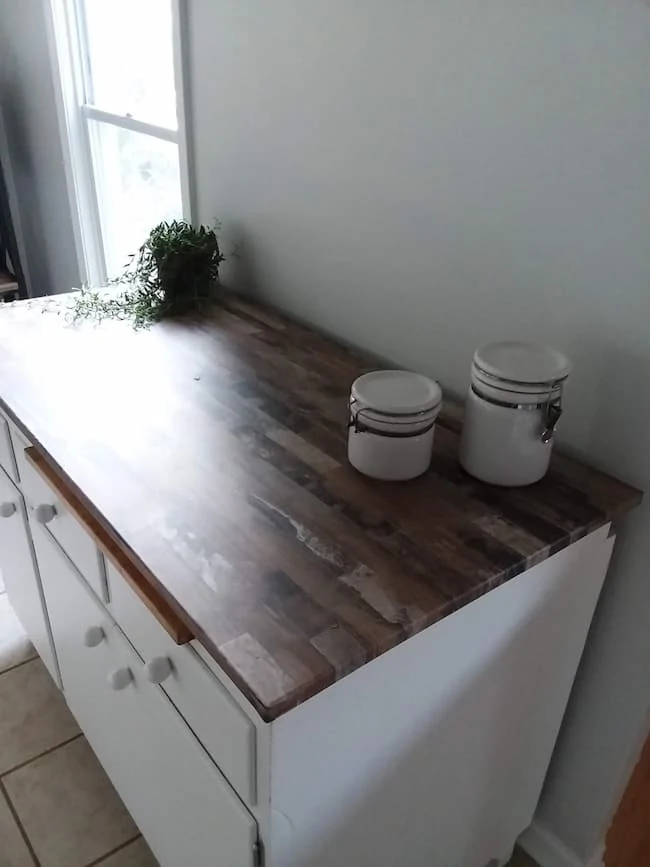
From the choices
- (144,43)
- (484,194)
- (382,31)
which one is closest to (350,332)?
(484,194)

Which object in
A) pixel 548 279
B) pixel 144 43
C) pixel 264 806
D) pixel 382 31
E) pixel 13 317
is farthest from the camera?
pixel 144 43

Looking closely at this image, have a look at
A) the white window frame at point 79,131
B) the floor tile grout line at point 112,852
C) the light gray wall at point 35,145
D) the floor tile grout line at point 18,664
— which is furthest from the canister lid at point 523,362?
the light gray wall at point 35,145

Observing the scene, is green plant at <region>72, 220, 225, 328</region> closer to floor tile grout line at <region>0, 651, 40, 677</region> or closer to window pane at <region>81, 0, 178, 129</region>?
window pane at <region>81, 0, 178, 129</region>

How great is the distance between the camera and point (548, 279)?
109cm

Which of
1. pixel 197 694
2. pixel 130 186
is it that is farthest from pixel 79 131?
pixel 197 694

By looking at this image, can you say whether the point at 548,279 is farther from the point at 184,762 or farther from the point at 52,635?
the point at 52,635

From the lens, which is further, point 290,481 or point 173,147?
point 173,147

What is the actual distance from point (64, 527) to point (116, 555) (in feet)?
0.92

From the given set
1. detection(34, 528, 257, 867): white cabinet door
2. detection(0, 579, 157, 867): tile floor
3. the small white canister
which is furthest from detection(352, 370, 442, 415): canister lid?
detection(0, 579, 157, 867): tile floor

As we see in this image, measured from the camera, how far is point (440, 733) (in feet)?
3.35

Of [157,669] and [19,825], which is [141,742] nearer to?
[157,669]

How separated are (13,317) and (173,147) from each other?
30.0 inches

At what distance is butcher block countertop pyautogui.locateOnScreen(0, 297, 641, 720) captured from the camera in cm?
81

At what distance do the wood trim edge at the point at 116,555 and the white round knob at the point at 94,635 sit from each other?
0.20 metres
